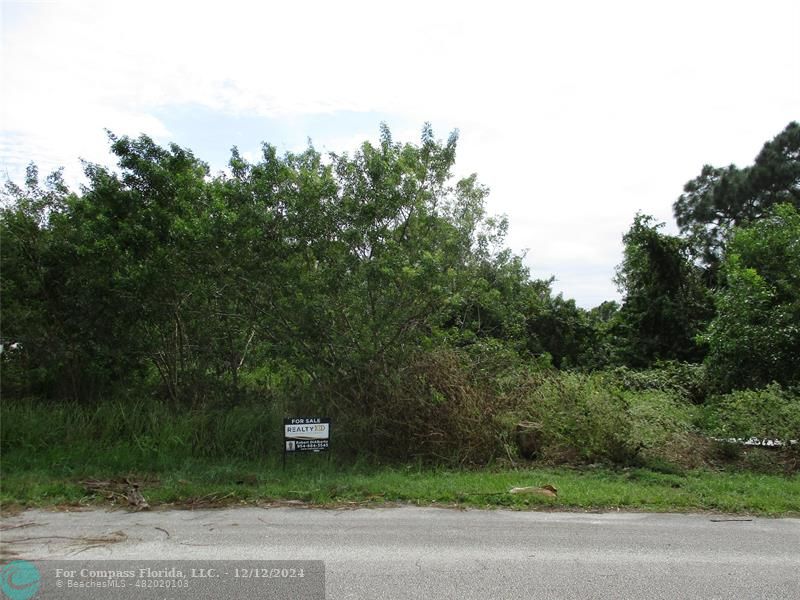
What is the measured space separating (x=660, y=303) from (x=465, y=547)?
18366mm

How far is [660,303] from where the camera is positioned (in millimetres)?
21281

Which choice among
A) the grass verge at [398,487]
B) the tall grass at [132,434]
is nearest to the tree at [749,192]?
the grass verge at [398,487]

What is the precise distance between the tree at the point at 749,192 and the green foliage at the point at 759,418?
24903 mm

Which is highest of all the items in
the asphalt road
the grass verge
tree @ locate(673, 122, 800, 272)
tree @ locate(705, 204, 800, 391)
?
tree @ locate(673, 122, 800, 272)

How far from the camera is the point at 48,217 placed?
10.6 metres

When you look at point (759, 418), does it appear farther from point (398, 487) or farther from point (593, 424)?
point (398, 487)

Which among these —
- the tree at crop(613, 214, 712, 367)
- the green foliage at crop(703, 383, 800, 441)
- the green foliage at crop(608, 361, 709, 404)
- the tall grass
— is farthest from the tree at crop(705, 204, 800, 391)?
the tall grass

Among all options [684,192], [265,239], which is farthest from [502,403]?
[684,192]

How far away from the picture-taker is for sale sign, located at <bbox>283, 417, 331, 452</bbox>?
8.23 m

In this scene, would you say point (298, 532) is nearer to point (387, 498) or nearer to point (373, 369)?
point (387, 498)

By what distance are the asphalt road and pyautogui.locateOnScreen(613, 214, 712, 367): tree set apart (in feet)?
51.2

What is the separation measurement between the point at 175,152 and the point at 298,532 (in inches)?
289

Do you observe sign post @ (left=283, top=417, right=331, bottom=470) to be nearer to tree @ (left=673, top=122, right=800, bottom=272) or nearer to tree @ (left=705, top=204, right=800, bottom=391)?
tree @ (left=705, top=204, right=800, bottom=391)

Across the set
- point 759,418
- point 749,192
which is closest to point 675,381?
point 759,418
